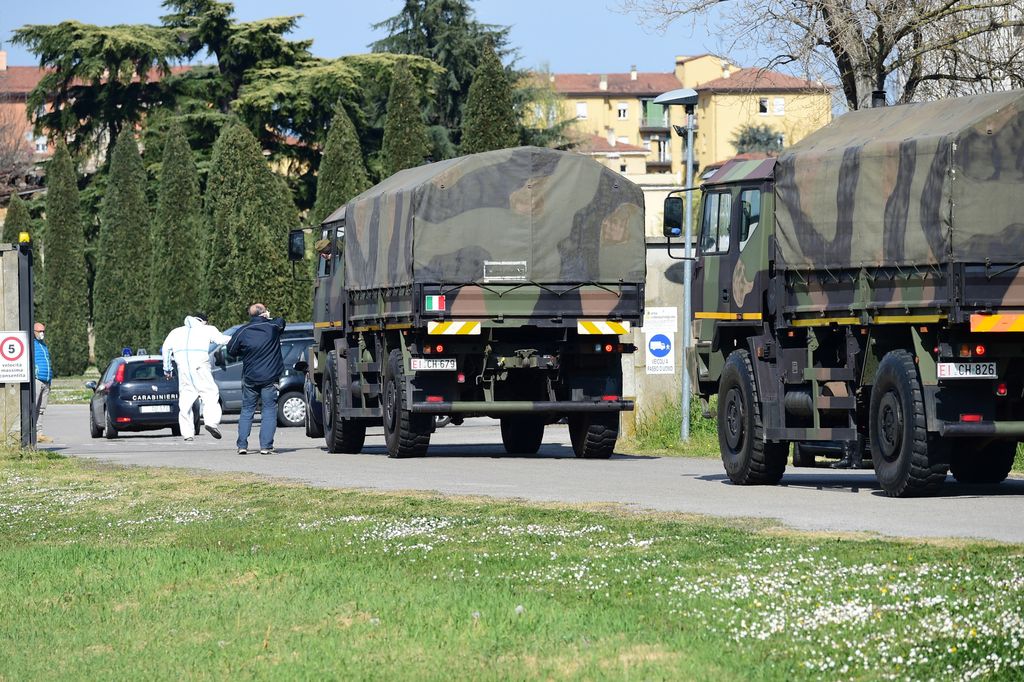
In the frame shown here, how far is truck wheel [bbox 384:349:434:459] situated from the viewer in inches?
843

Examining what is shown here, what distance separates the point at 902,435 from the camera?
14273 mm

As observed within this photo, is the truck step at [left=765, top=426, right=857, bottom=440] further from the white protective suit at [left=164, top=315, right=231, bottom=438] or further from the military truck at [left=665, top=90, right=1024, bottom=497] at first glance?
the white protective suit at [left=164, top=315, right=231, bottom=438]

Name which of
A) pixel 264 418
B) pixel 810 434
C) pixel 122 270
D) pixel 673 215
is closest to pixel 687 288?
pixel 264 418

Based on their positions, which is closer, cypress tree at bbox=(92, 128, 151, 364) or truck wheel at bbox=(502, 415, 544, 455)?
truck wheel at bbox=(502, 415, 544, 455)

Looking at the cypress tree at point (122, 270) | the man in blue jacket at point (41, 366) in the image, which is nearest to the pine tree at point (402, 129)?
the cypress tree at point (122, 270)

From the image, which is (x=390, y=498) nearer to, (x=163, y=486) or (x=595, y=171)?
(x=163, y=486)

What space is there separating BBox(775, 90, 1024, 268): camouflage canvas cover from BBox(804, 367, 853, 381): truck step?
2.92ft

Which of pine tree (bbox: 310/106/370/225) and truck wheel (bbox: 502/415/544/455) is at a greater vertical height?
pine tree (bbox: 310/106/370/225)

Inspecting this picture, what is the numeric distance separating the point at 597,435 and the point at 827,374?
6523mm

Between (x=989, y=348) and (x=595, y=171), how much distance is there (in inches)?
325

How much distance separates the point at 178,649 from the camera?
25.4 ft

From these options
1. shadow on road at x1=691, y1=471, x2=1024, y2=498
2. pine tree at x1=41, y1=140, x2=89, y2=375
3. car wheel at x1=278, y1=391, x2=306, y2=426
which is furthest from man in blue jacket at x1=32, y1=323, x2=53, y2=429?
pine tree at x1=41, y1=140, x2=89, y2=375

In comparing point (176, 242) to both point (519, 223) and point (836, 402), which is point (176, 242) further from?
point (836, 402)

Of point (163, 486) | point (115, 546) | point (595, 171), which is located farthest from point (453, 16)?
point (115, 546)
